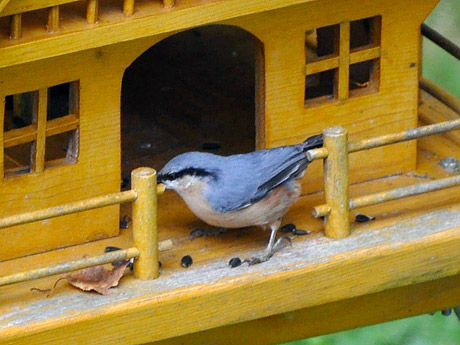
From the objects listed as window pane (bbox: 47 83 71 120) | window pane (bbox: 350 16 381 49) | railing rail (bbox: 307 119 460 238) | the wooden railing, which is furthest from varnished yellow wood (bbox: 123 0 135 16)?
window pane (bbox: 350 16 381 49)

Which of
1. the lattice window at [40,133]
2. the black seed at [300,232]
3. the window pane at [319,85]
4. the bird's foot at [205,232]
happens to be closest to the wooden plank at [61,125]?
the lattice window at [40,133]

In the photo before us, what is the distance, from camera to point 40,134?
4488mm

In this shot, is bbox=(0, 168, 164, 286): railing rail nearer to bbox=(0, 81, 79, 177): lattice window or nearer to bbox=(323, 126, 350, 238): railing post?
bbox=(0, 81, 79, 177): lattice window

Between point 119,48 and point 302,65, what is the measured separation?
2.06 ft

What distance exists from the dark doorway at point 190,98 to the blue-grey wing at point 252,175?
28.0 inches

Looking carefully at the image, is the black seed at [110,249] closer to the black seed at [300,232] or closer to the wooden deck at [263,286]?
the wooden deck at [263,286]

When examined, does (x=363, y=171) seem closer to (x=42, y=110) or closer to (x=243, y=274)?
(x=243, y=274)

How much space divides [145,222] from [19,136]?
45cm

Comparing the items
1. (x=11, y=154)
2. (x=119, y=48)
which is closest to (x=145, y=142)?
(x=11, y=154)

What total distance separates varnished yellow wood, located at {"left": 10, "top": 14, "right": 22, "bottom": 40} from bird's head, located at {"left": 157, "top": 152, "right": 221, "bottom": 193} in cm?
61

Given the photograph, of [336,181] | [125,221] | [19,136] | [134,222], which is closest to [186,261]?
[134,222]

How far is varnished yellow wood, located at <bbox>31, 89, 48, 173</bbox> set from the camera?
14.5 feet

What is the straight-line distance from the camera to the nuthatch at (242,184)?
14.8 feet

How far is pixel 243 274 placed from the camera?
445cm
